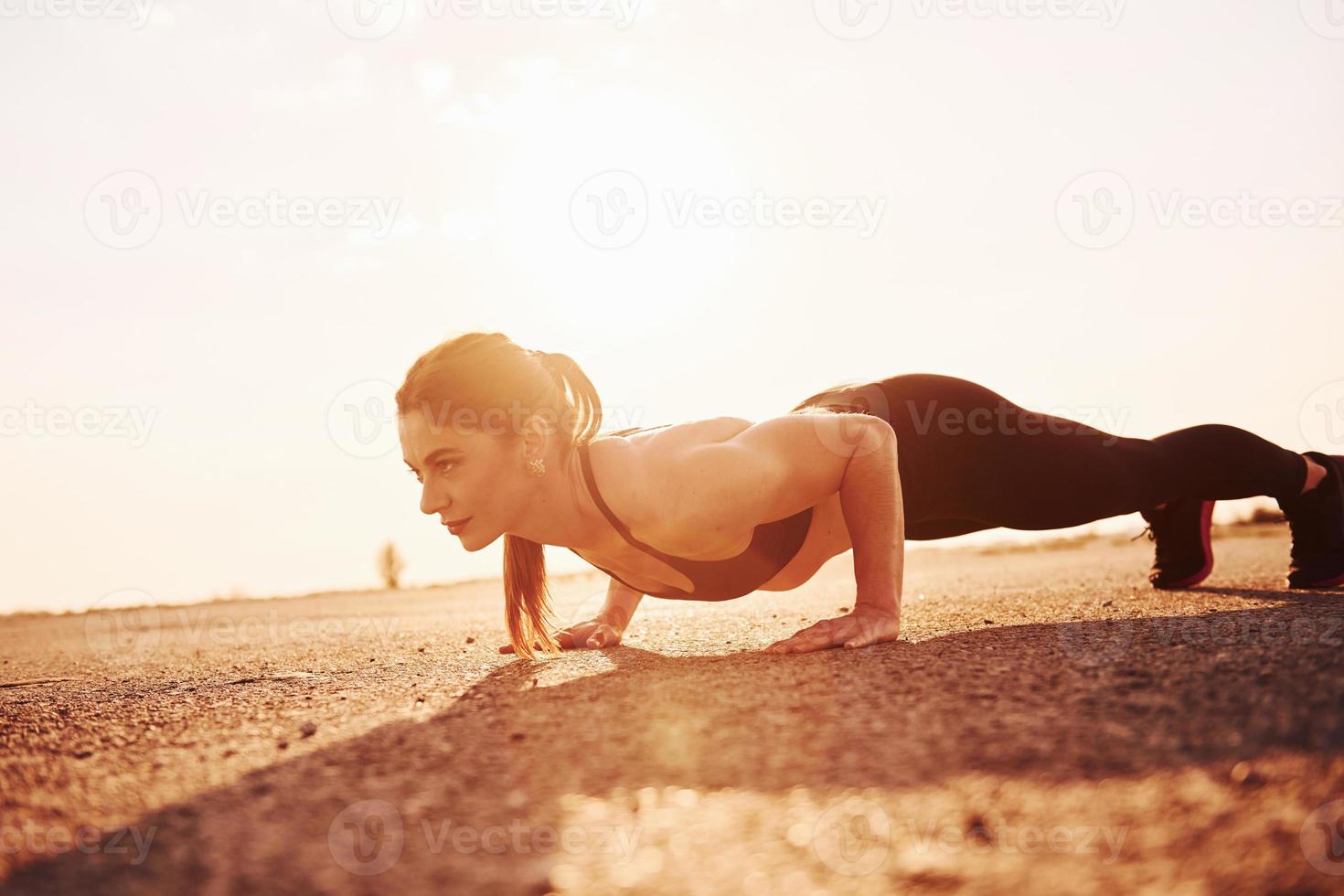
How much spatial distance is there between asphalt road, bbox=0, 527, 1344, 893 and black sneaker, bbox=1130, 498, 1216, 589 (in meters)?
1.64

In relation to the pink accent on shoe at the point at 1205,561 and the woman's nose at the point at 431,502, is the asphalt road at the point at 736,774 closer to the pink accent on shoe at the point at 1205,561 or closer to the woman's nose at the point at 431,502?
the woman's nose at the point at 431,502

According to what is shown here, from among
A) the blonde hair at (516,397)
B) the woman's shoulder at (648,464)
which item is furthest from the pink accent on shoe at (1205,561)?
the blonde hair at (516,397)

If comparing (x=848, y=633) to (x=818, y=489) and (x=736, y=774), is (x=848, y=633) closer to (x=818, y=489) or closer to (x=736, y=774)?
(x=818, y=489)

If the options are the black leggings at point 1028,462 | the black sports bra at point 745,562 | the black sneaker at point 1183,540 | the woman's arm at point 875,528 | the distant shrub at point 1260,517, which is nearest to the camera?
the woman's arm at point 875,528

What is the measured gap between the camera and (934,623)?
328 centimetres

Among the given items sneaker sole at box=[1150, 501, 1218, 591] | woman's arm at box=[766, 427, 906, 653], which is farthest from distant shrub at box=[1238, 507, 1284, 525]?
woman's arm at box=[766, 427, 906, 653]

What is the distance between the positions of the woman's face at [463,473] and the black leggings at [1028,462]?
1.47 meters

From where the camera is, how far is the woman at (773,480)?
2770 mm

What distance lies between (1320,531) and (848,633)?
2.72m

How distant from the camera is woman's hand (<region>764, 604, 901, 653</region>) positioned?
102 inches

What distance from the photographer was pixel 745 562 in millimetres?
3213

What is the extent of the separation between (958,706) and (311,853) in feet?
3.53

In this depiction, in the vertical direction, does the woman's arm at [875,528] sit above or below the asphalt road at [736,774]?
above

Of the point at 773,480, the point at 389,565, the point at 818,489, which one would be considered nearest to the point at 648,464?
the point at 773,480
